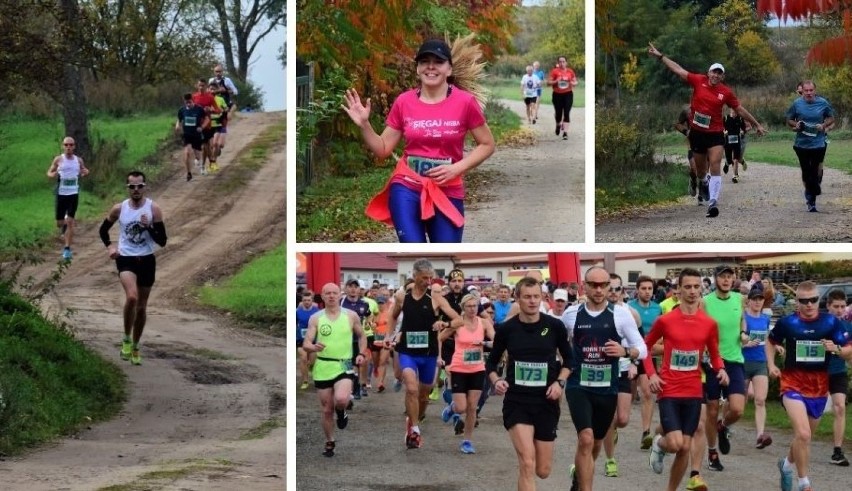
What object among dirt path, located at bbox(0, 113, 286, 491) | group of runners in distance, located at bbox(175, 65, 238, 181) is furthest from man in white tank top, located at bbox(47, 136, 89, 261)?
group of runners in distance, located at bbox(175, 65, 238, 181)

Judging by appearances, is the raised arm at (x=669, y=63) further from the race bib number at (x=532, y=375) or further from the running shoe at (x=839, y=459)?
the running shoe at (x=839, y=459)

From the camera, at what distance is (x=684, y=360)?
10812mm

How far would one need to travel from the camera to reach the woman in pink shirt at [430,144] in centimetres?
1045

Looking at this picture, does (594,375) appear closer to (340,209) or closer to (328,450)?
(328,450)

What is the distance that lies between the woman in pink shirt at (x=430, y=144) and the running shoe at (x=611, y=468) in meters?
1.97

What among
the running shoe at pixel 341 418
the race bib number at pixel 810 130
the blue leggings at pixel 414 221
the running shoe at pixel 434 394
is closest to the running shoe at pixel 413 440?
the running shoe at pixel 341 418

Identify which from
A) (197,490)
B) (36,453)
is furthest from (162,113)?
(197,490)

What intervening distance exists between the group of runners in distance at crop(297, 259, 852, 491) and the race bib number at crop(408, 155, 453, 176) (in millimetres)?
818

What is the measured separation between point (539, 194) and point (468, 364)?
160 cm

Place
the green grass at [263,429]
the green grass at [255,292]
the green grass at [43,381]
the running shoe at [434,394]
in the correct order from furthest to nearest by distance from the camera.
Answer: the green grass at [255,292] → the green grass at [263,429] → the green grass at [43,381] → the running shoe at [434,394]

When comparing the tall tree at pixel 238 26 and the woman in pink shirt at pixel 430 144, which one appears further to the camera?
the tall tree at pixel 238 26

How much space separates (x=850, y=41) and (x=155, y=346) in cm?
1022

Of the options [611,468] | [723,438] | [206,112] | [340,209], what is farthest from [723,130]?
[206,112]

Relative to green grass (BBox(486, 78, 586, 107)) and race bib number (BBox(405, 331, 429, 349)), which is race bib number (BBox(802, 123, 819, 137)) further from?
race bib number (BBox(405, 331, 429, 349))
